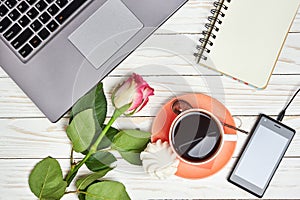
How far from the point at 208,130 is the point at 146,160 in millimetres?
117

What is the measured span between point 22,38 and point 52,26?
0.16 feet

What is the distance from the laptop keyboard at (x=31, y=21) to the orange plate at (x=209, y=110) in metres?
0.23

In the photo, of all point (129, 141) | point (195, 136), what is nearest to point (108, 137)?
point (129, 141)

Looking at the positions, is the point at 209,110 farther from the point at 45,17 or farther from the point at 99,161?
the point at 45,17

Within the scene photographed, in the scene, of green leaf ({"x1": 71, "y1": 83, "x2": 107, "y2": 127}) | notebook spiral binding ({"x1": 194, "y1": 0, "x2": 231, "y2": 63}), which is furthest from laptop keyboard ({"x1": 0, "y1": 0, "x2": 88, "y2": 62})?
notebook spiral binding ({"x1": 194, "y1": 0, "x2": 231, "y2": 63})

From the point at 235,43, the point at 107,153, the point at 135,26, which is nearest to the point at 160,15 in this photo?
the point at 135,26

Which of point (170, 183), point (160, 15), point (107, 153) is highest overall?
point (160, 15)

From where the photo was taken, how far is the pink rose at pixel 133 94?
0.87 m

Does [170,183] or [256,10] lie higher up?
[256,10]

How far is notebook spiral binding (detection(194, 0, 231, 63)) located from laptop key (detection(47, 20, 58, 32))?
247mm

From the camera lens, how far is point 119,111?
0.89m

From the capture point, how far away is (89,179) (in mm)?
916

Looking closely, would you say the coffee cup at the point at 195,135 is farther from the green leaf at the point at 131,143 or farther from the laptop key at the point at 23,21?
the laptop key at the point at 23,21

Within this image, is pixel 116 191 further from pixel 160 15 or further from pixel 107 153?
pixel 160 15
